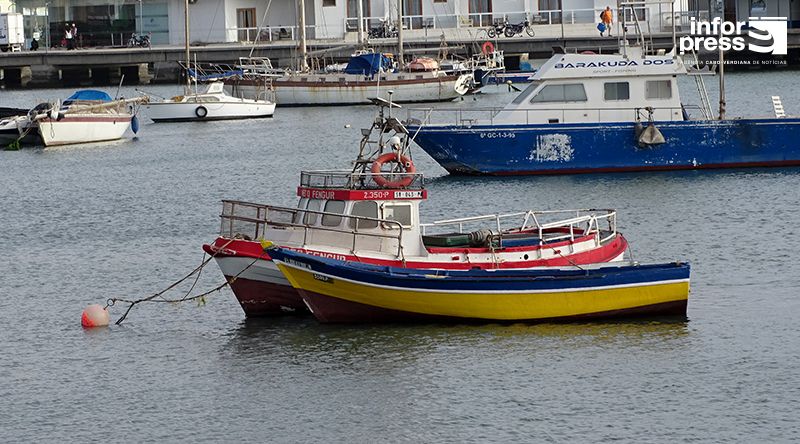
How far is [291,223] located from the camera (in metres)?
26.4

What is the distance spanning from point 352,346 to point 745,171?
23.0 metres

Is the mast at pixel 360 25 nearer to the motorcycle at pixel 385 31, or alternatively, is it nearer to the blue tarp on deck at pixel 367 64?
the motorcycle at pixel 385 31

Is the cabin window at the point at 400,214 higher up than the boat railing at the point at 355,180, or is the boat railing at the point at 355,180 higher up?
the boat railing at the point at 355,180

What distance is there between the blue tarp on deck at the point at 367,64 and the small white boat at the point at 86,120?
1605cm

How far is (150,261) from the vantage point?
33219 millimetres

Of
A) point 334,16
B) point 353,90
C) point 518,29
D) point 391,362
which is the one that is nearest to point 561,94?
point 391,362

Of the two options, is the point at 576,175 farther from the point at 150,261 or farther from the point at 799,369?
the point at 799,369

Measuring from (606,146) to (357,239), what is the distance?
767 inches

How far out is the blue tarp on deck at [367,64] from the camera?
259 feet

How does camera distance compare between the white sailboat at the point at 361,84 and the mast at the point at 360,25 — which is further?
the mast at the point at 360,25

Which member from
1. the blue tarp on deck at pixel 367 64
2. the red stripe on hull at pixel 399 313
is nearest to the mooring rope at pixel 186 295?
the red stripe on hull at pixel 399 313

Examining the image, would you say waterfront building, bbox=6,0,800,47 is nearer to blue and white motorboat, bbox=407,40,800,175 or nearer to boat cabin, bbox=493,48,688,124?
blue and white motorboat, bbox=407,40,800,175

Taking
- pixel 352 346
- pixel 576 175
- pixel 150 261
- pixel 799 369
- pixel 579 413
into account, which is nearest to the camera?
pixel 579 413

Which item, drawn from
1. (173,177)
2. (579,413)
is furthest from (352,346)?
(173,177)
